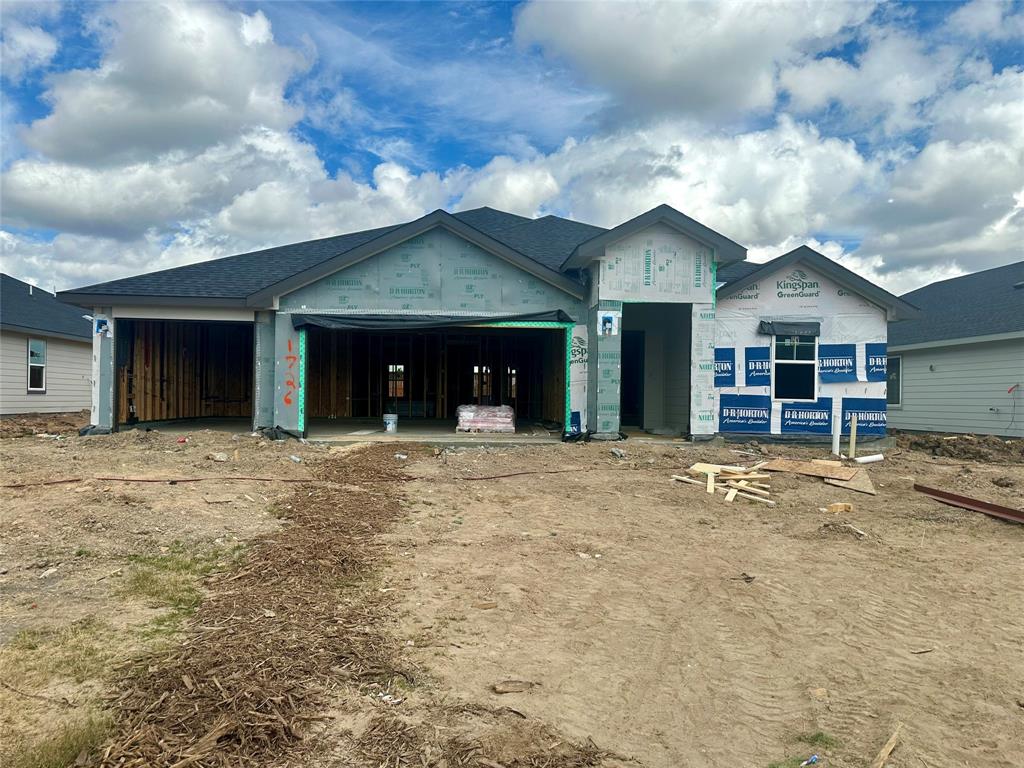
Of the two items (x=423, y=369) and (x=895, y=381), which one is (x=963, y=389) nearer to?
(x=895, y=381)

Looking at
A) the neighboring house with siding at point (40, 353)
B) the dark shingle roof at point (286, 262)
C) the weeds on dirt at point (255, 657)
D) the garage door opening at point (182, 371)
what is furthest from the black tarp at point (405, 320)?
the neighboring house with siding at point (40, 353)

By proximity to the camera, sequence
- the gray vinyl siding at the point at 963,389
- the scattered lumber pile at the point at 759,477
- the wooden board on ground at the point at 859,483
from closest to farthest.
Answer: the scattered lumber pile at the point at 759,477 → the wooden board on ground at the point at 859,483 → the gray vinyl siding at the point at 963,389

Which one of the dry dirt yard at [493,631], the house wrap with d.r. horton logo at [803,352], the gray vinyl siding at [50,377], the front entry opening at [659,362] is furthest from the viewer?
the gray vinyl siding at [50,377]

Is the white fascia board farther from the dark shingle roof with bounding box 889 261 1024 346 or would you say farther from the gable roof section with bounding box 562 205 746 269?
the dark shingle roof with bounding box 889 261 1024 346

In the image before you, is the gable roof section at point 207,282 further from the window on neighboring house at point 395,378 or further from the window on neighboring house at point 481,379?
the window on neighboring house at point 481,379

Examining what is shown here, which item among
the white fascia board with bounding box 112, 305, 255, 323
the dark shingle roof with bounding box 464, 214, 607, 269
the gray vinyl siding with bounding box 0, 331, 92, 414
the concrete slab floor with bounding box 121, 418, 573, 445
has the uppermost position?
the dark shingle roof with bounding box 464, 214, 607, 269

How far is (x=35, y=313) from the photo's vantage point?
67.0 feet

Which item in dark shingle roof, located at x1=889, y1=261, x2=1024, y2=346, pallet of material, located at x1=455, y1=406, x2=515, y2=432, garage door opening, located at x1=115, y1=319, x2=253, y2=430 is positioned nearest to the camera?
pallet of material, located at x1=455, y1=406, x2=515, y2=432

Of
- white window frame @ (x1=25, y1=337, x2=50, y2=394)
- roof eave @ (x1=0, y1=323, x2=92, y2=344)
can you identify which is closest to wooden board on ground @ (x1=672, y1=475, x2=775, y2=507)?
roof eave @ (x1=0, y1=323, x2=92, y2=344)

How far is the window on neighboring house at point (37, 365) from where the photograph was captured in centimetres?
1959

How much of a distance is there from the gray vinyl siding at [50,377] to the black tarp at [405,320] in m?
11.0

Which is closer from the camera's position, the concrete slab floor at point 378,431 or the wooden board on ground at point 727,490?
the wooden board on ground at point 727,490

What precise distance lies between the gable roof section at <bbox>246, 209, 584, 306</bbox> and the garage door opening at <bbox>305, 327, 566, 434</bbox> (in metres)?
4.67

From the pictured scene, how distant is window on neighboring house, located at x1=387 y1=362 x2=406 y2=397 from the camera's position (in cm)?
1970
